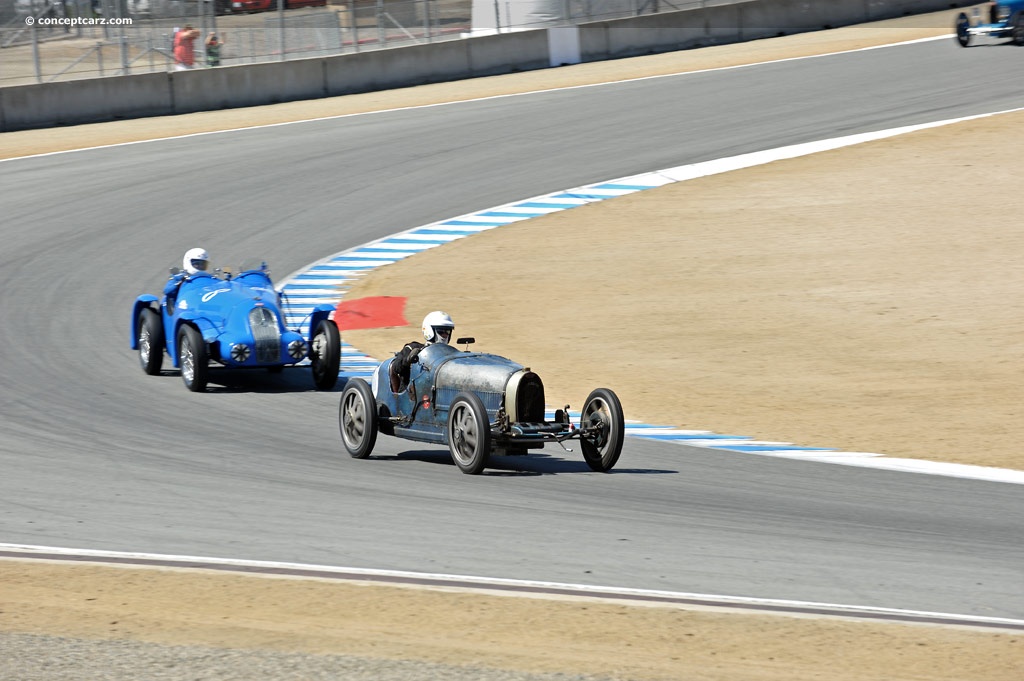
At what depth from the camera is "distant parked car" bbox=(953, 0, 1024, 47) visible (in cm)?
3559

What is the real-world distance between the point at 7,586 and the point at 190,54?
26.9 meters

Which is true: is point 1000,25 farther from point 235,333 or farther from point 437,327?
point 437,327

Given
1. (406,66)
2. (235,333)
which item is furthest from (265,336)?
(406,66)

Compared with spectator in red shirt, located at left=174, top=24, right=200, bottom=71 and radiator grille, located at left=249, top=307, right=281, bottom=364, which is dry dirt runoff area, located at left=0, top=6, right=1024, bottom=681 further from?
radiator grille, located at left=249, top=307, right=281, bottom=364

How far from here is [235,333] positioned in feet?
48.9

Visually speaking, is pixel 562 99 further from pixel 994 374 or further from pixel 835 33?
pixel 994 374

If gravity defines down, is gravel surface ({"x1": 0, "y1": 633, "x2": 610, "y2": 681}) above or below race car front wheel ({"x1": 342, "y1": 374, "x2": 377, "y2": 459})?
below

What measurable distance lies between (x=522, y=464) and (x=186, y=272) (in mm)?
5618

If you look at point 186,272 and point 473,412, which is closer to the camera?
point 473,412

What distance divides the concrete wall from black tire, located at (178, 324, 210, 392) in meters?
18.6

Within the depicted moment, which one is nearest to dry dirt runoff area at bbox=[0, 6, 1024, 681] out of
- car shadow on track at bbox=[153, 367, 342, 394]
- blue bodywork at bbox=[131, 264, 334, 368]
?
car shadow on track at bbox=[153, 367, 342, 394]

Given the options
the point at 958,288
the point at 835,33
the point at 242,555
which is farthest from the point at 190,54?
the point at 242,555

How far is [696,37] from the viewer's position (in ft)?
129

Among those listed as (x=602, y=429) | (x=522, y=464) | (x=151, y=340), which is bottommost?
(x=522, y=464)
